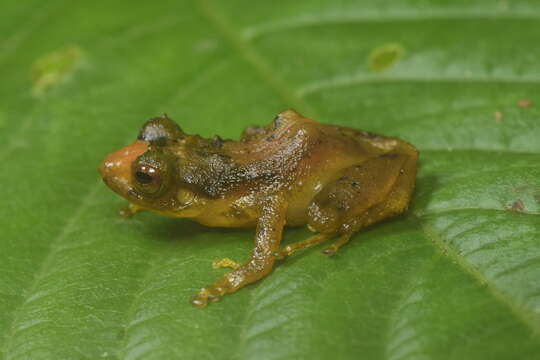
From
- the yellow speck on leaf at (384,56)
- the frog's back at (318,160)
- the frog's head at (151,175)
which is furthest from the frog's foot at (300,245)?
the yellow speck on leaf at (384,56)

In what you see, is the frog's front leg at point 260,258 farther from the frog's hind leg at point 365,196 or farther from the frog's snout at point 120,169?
the frog's snout at point 120,169

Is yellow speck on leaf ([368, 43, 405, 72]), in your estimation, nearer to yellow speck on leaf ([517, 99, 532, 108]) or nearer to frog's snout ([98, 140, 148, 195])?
yellow speck on leaf ([517, 99, 532, 108])

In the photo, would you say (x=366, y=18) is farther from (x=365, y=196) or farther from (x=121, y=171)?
(x=121, y=171)

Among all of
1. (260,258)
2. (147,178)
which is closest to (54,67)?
(147,178)

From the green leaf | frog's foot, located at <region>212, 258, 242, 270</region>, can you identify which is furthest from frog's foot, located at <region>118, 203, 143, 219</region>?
frog's foot, located at <region>212, 258, 242, 270</region>

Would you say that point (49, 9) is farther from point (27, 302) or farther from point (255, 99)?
point (27, 302)

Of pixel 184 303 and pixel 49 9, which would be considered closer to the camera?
pixel 184 303

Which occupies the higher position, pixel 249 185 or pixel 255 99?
pixel 255 99

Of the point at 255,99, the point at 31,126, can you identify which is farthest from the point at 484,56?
the point at 31,126
